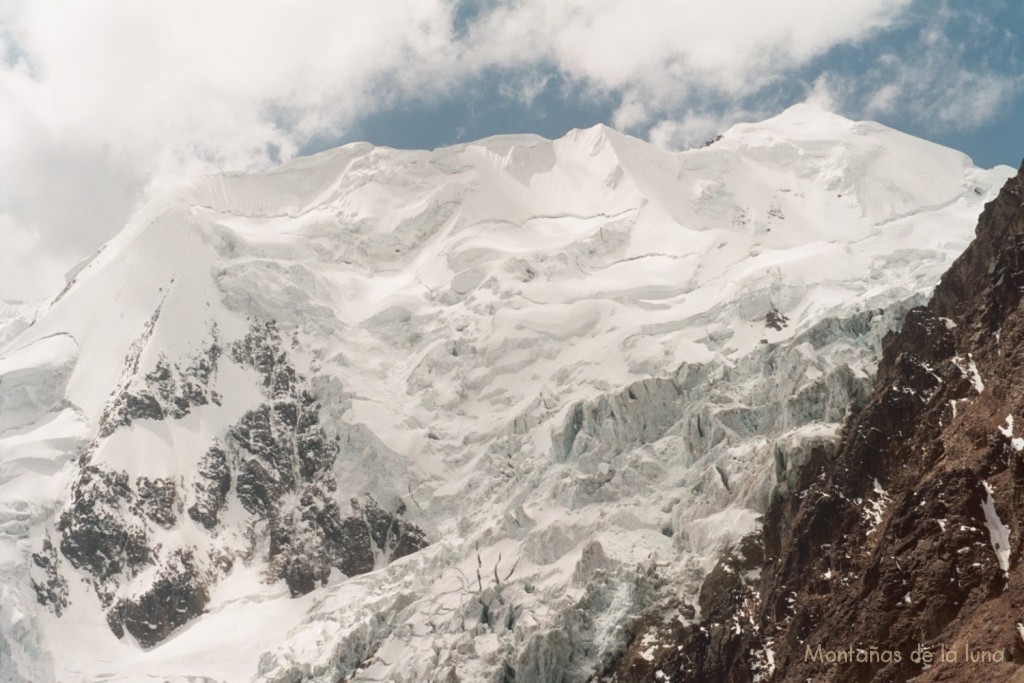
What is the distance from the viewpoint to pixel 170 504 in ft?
540

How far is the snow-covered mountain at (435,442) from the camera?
129750 mm

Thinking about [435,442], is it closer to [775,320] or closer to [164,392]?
[164,392]

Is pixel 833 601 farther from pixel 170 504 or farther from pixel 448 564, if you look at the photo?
pixel 170 504

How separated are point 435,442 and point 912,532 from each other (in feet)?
224

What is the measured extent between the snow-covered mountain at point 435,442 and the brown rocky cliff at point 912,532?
4193 millimetres

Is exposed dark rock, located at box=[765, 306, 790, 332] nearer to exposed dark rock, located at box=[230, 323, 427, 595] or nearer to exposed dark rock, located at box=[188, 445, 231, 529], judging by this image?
exposed dark rock, located at box=[230, 323, 427, 595]

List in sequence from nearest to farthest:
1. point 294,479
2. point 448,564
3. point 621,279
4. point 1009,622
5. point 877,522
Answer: point 1009,622, point 877,522, point 448,564, point 294,479, point 621,279

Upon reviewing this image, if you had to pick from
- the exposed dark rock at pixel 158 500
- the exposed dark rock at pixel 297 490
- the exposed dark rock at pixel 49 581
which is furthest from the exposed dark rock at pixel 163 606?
the exposed dark rock at pixel 297 490

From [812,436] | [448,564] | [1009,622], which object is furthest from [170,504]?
[1009,622]

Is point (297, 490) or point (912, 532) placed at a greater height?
point (912, 532)

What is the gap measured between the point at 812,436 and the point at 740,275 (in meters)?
47.0

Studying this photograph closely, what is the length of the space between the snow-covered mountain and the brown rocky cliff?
13.8 feet

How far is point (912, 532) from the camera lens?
364ft

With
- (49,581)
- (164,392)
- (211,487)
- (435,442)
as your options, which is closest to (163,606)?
(49,581)
